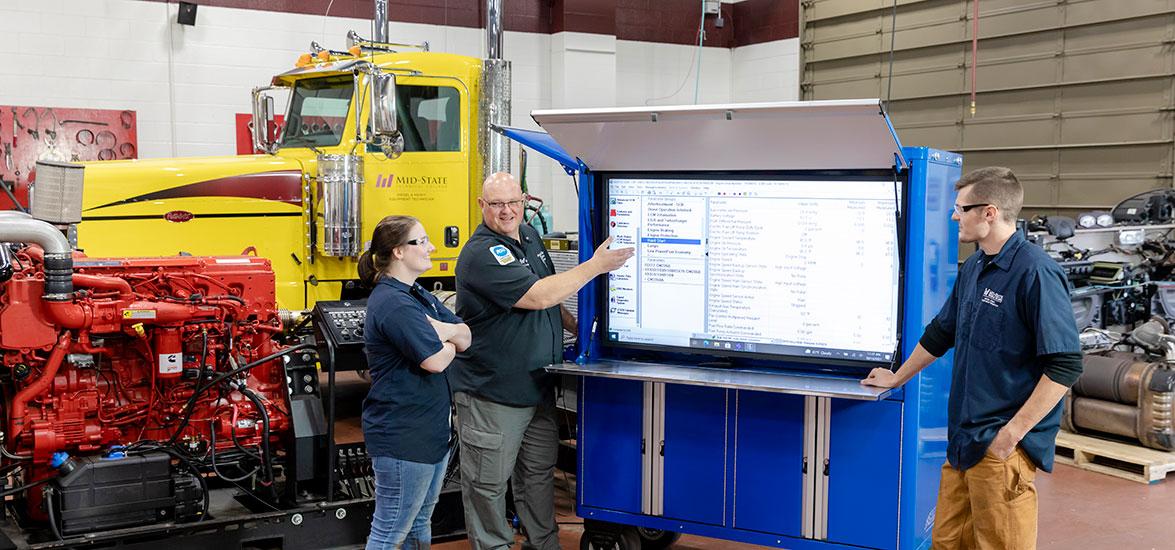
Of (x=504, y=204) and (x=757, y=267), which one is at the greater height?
(x=504, y=204)

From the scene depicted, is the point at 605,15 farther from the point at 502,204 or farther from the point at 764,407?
the point at 764,407

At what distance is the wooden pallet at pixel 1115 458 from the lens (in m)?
6.18

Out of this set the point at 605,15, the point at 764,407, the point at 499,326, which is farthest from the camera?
the point at 605,15

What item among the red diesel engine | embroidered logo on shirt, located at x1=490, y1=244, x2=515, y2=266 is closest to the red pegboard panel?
the red diesel engine

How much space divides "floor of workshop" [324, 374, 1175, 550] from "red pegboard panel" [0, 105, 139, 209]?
6.42 m

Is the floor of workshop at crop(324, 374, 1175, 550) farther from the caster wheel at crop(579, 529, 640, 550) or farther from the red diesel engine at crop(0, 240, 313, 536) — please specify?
the red diesel engine at crop(0, 240, 313, 536)

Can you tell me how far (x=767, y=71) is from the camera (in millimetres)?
13992

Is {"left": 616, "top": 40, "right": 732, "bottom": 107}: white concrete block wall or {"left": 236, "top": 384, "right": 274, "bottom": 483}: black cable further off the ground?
{"left": 616, "top": 40, "right": 732, "bottom": 107}: white concrete block wall

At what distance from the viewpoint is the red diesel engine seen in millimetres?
4109

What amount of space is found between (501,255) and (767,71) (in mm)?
10711

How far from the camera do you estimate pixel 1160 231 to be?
26.8 ft

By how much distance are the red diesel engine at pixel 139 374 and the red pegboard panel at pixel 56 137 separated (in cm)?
594

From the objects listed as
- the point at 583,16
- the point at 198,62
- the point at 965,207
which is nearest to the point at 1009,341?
the point at 965,207

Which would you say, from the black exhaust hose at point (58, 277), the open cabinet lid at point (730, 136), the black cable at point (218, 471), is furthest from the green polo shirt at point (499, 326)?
the black exhaust hose at point (58, 277)
